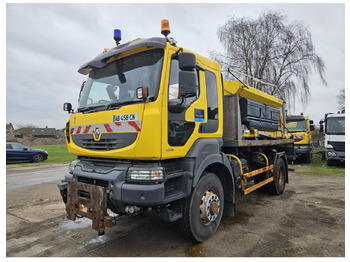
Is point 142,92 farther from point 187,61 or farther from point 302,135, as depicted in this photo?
point 302,135

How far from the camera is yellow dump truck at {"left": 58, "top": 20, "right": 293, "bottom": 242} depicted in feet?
9.28

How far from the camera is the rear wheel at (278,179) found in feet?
20.1

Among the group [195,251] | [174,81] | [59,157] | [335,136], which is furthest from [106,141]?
[59,157]

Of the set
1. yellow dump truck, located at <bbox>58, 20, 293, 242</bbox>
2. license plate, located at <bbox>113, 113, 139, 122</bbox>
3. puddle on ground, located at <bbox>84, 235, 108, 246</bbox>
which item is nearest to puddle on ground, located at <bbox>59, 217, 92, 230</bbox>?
puddle on ground, located at <bbox>84, 235, 108, 246</bbox>

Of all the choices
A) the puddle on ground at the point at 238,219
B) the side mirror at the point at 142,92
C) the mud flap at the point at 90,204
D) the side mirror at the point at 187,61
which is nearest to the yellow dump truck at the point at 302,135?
the puddle on ground at the point at 238,219

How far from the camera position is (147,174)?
2.77 m

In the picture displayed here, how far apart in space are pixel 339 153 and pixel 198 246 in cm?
991

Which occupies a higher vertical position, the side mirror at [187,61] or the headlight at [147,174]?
the side mirror at [187,61]

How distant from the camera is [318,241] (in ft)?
11.5

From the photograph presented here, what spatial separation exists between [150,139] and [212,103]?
1.54 m

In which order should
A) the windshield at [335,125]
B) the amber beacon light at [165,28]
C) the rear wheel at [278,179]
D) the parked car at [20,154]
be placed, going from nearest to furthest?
the amber beacon light at [165,28] → the rear wheel at [278,179] → the windshield at [335,125] → the parked car at [20,154]

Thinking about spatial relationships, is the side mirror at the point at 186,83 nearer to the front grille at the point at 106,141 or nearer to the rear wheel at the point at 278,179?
the front grille at the point at 106,141

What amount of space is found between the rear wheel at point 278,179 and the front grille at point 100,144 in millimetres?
4710

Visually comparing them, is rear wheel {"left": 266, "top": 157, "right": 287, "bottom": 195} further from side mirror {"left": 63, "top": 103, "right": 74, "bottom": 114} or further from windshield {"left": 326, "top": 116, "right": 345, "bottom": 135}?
windshield {"left": 326, "top": 116, "right": 345, "bottom": 135}
